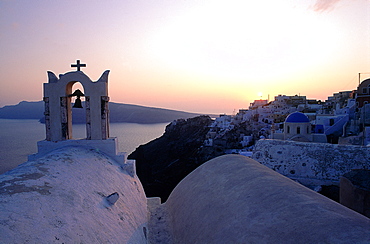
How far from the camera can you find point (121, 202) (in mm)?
3564

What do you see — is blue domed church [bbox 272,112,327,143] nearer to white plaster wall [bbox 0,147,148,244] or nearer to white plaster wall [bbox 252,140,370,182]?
white plaster wall [bbox 252,140,370,182]

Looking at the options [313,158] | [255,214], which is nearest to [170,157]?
[313,158]

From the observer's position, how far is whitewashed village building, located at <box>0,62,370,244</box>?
2004mm

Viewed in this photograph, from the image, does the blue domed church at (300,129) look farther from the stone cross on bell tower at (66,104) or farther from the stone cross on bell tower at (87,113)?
the stone cross on bell tower at (66,104)

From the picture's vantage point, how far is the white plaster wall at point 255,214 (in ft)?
6.84

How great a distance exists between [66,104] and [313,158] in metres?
9.29

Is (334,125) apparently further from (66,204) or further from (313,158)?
(66,204)

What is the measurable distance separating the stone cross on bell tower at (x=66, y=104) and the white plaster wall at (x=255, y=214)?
2.41 meters

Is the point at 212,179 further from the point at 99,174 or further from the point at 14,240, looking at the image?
the point at 14,240

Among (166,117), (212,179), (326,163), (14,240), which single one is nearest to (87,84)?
(212,179)

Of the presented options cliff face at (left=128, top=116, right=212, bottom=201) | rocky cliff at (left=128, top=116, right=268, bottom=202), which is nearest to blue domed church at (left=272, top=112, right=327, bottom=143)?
rocky cliff at (left=128, top=116, right=268, bottom=202)

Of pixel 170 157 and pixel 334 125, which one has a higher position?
pixel 334 125

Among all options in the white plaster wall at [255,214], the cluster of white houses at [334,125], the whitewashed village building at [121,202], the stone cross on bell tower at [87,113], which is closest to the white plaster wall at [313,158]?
the cluster of white houses at [334,125]

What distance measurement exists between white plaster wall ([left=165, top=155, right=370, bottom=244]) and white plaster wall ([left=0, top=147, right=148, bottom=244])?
0.99 m
